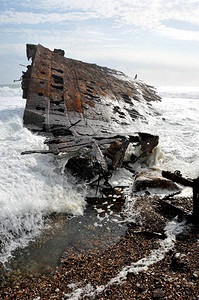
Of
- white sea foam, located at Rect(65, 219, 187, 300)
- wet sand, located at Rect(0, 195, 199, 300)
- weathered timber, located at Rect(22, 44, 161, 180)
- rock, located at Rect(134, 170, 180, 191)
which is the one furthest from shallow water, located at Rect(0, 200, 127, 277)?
weathered timber, located at Rect(22, 44, 161, 180)

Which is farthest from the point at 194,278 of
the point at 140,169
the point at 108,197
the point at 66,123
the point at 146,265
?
the point at 66,123

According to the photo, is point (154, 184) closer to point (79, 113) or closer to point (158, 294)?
point (158, 294)

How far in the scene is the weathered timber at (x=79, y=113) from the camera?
5.81 metres

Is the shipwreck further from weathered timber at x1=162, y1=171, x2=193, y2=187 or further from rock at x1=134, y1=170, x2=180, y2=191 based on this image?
rock at x1=134, y1=170, x2=180, y2=191

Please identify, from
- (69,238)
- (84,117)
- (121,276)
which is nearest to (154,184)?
(69,238)

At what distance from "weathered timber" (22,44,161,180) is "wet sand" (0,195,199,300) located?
2.04 meters

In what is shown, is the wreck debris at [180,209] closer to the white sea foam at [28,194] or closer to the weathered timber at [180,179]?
the weathered timber at [180,179]

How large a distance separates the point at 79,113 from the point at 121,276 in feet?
18.6

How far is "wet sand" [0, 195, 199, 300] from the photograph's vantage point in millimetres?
2910

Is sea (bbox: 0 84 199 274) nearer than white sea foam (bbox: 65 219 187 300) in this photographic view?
No

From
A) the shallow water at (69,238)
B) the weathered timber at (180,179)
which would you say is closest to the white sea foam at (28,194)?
the shallow water at (69,238)

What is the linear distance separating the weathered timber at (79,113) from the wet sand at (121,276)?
2.04 metres

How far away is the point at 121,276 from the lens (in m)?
3.20

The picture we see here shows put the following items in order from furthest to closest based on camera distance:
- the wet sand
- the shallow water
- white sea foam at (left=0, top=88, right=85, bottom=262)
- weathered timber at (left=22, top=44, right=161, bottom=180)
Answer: weathered timber at (left=22, top=44, right=161, bottom=180) → white sea foam at (left=0, top=88, right=85, bottom=262) → the shallow water → the wet sand
